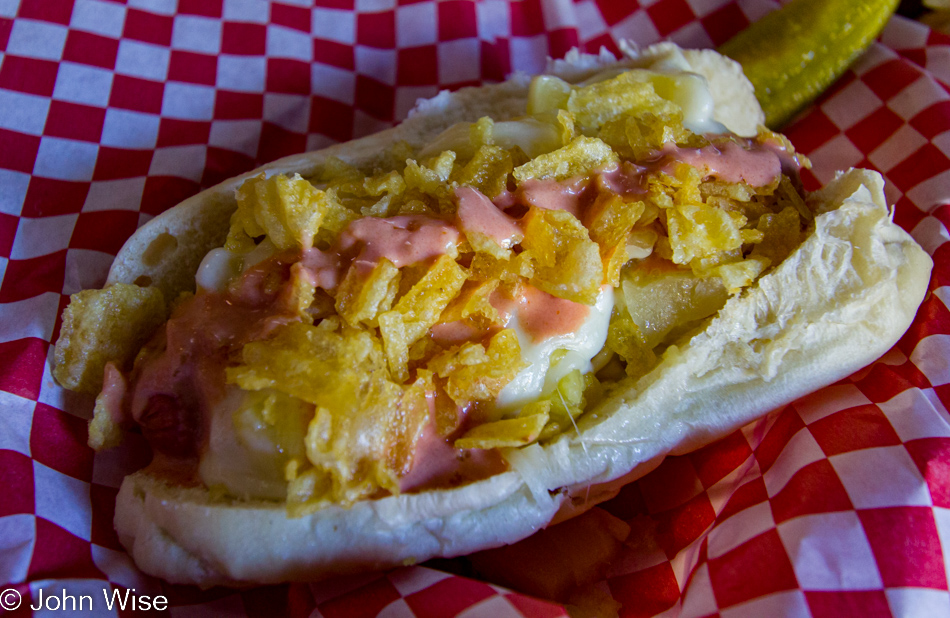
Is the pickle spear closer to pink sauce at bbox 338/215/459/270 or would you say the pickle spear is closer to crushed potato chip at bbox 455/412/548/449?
pink sauce at bbox 338/215/459/270

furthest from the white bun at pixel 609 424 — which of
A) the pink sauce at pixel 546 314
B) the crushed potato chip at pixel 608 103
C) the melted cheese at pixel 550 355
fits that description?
the crushed potato chip at pixel 608 103

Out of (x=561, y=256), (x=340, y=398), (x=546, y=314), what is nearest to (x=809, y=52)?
(x=561, y=256)

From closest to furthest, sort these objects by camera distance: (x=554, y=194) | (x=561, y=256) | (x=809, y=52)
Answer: (x=561, y=256)
(x=554, y=194)
(x=809, y=52)

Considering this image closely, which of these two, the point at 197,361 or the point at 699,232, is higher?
the point at 699,232

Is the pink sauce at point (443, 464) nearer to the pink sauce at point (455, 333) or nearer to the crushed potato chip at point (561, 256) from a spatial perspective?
the pink sauce at point (455, 333)

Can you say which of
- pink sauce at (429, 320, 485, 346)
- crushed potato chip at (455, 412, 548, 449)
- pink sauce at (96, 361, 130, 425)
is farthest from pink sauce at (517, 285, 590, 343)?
pink sauce at (96, 361, 130, 425)

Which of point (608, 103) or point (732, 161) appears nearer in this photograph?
point (732, 161)

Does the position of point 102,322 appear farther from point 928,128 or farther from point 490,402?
point 928,128

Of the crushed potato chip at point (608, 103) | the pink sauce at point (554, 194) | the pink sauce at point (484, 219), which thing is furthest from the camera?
the crushed potato chip at point (608, 103)

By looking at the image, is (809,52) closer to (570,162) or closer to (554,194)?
(570,162)
